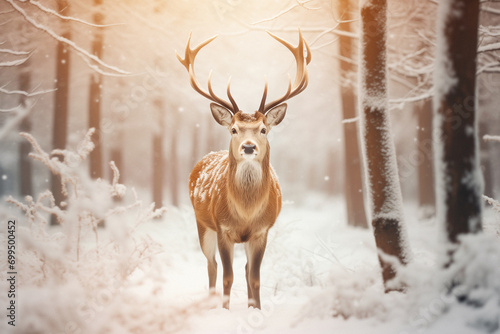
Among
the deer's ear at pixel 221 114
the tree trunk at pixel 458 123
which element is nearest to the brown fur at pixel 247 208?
the deer's ear at pixel 221 114

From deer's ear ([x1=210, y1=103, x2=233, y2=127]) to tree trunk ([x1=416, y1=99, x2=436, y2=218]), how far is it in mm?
7632

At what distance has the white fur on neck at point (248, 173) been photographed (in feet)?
11.8

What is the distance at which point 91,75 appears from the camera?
30.4 ft

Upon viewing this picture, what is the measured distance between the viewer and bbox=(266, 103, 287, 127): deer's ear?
12.4 ft

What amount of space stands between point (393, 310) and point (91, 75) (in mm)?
9061

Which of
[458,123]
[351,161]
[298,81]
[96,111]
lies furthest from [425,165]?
[96,111]

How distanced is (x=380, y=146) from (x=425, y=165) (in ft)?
27.2

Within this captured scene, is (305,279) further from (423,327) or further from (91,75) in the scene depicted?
(91,75)

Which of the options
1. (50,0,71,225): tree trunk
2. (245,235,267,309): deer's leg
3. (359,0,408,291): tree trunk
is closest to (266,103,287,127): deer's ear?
(359,0,408,291): tree trunk

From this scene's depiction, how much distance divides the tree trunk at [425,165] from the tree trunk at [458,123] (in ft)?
25.4

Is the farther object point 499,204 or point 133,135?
point 133,135

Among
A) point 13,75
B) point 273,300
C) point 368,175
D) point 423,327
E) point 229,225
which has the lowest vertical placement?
point 273,300

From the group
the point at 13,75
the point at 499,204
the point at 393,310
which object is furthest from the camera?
the point at 13,75

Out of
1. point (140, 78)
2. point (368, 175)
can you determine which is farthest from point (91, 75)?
point (368, 175)
